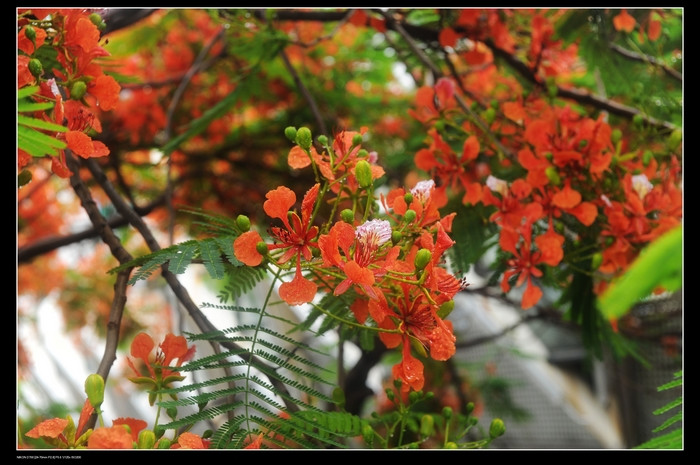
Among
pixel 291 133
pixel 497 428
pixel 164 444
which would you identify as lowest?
pixel 497 428

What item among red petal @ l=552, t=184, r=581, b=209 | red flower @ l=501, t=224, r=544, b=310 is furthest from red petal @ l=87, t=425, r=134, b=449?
red petal @ l=552, t=184, r=581, b=209

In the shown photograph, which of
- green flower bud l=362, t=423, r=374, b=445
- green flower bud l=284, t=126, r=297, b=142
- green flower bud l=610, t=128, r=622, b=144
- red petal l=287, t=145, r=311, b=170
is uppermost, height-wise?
green flower bud l=284, t=126, r=297, b=142

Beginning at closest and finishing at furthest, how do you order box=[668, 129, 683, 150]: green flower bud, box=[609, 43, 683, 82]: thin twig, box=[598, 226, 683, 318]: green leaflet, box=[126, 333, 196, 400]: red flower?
1. box=[598, 226, 683, 318]: green leaflet
2. box=[126, 333, 196, 400]: red flower
3. box=[668, 129, 683, 150]: green flower bud
4. box=[609, 43, 683, 82]: thin twig

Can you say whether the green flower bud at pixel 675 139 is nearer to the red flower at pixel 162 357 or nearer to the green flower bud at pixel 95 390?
the red flower at pixel 162 357

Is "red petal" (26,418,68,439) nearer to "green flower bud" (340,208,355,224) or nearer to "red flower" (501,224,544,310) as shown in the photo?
"green flower bud" (340,208,355,224)

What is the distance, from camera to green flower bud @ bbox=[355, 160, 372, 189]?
867mm

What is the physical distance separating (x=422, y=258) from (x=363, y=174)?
0.16m

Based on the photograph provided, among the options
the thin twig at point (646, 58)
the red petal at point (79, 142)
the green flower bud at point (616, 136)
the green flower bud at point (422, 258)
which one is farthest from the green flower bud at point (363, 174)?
the thin twig at point (646, 58)

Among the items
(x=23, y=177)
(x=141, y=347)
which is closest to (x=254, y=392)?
(x=141, y=347)

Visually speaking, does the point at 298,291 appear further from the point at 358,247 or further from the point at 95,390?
the point at 95,390

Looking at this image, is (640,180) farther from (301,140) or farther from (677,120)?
(301,140)

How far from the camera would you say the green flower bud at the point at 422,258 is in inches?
30.4

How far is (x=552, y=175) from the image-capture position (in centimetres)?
123

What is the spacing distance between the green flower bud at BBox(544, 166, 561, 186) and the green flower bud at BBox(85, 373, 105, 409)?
815 millimetres
